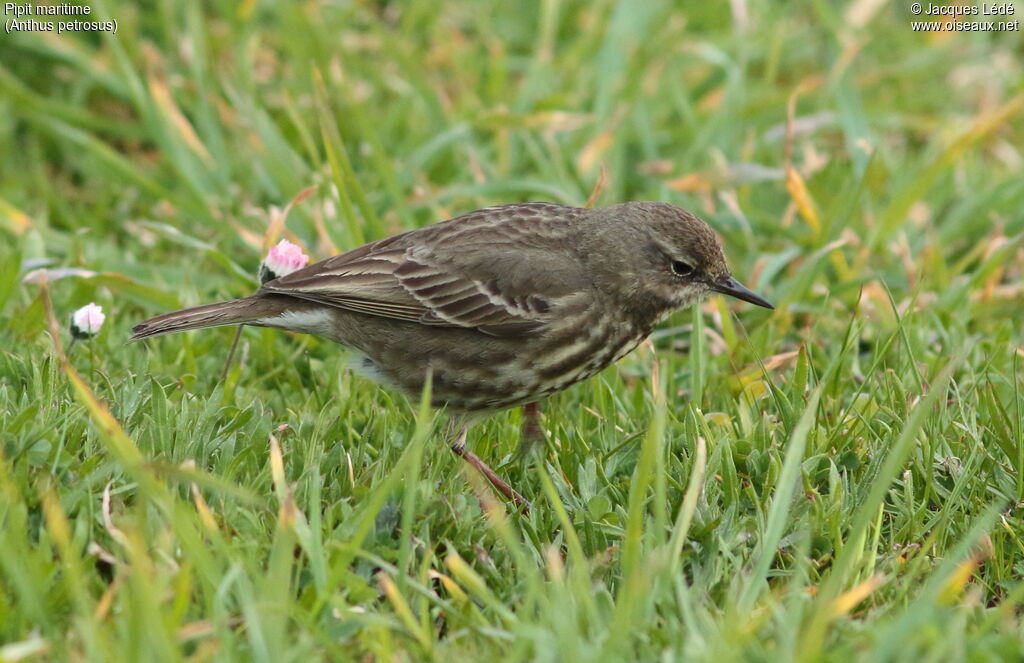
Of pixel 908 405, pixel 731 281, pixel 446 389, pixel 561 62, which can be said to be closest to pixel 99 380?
pixel 446 389

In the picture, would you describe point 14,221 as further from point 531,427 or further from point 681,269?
point 681,269

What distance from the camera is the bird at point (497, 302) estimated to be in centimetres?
533

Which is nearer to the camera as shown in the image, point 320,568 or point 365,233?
point 320,568

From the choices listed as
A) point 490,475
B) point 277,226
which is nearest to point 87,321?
point 277,226

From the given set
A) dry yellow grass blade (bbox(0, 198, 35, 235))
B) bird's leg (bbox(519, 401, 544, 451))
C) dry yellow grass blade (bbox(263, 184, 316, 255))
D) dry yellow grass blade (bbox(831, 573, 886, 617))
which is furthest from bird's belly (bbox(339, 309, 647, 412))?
dry yellow grass blade (bbox(0, 198, 35, 235))

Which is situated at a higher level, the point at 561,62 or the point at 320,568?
the point at 561,62

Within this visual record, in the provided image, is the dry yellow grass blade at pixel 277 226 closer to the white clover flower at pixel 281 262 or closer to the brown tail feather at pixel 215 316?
the white clover flower at pixel 281 262

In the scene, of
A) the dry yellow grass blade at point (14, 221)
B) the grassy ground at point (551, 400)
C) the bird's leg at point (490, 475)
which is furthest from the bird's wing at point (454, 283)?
the dry yellow grass blade at point (14, 221)

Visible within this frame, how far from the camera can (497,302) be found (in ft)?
17.8

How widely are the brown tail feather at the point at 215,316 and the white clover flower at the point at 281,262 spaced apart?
0.66 feet

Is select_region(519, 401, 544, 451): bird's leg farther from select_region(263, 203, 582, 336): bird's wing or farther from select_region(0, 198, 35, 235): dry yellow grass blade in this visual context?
select_region(0, 198, 35, 235): dry yellow grass blade

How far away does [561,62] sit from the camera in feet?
28.8

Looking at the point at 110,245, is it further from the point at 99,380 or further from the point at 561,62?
the point at 561,62

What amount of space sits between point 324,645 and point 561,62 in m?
5.97
